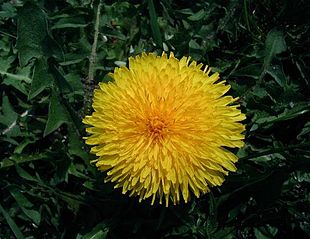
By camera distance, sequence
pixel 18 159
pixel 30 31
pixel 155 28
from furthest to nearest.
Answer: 1. pixel 18 159
2. pixel 155 28
3. pixel 30 31

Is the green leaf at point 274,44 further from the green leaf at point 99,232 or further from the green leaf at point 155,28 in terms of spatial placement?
the green leaf at point 99,232

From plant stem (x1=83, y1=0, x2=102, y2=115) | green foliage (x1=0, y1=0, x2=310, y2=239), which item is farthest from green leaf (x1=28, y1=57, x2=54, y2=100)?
plant stem (x1=83, y1=0, x2=102, y2=115)

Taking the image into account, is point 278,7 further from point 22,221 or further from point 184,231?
point 22,221

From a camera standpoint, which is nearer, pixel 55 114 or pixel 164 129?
pixel 164 129

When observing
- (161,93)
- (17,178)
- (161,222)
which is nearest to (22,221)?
(17,178)

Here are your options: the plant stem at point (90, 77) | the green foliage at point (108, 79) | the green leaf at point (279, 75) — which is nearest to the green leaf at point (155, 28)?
the green foliage at point (108, 79)

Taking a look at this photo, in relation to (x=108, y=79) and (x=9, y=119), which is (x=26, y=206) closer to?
(x=9, y=119)

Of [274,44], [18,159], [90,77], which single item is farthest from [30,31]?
[274,44]
